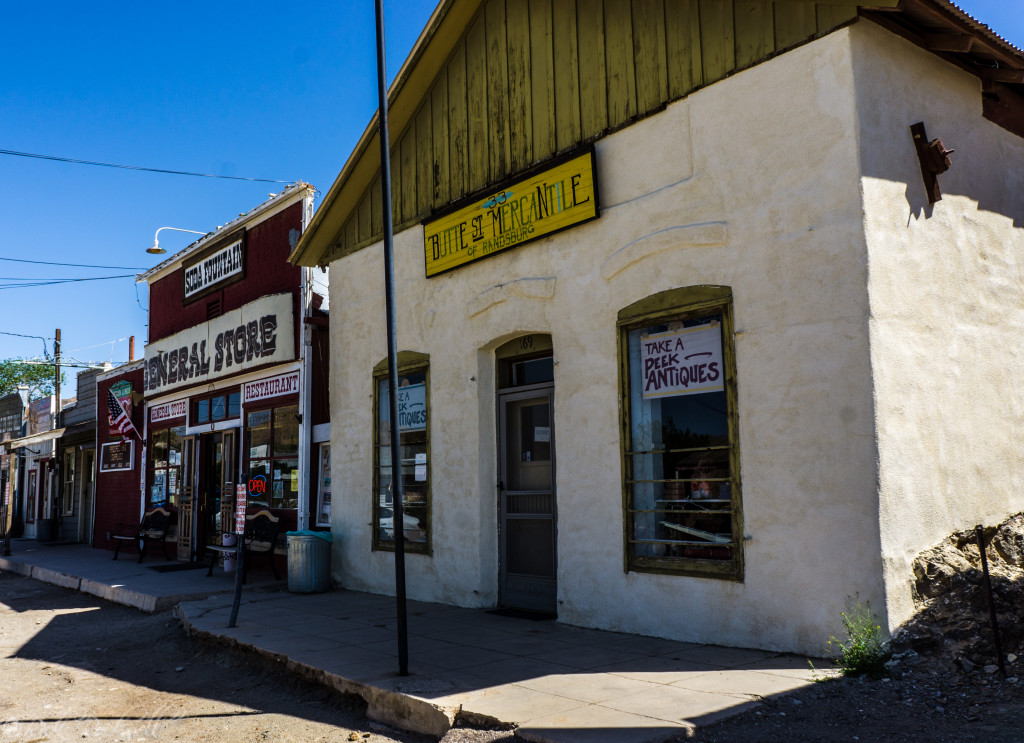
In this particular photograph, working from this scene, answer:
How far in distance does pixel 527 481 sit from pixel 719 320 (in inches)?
120

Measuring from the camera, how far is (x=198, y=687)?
7.01 metres

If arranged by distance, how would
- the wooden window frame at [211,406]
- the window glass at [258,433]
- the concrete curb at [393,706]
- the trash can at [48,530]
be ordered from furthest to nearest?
the trash can at [48,530], the wooden window frame at [211,406], the window glass at [258,433], the concrete curb at [393,706]

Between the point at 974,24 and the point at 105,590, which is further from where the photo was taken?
the point at 105,590

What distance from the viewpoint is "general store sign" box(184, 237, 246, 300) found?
1521 centimetres

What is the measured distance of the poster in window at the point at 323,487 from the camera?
12.9 m

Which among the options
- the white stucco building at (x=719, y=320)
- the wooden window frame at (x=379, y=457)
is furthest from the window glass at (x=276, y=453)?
the white stucco building at (x=719, y=320)

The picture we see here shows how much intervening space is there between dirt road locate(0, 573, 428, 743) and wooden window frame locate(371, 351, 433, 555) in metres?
2.58

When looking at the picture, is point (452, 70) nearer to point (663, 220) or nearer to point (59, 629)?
point (663, 220)

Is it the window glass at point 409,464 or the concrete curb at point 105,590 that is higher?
the window glass at point 409,464

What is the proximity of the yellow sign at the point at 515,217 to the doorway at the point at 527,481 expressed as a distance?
1.15 m

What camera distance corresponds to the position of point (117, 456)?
20.2 m

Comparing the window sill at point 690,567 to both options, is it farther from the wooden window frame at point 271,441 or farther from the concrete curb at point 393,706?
the wooden window frame at point 271,441

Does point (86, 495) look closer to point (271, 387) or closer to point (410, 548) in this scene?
point (271, 387)

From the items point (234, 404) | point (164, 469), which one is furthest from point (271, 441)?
point (164, 469)
